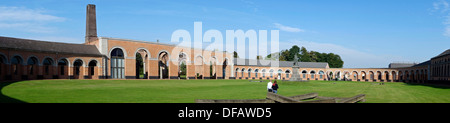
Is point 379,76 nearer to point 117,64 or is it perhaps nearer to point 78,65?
point 117,64

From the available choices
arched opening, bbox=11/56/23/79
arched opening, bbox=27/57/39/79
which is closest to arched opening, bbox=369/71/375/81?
arched opening, bbox=27/57/39/79

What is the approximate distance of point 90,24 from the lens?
163 ft

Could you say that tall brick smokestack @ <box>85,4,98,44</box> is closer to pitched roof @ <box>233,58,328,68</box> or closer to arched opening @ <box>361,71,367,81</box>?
pitched roof @ <box>233,58,328,68</box>

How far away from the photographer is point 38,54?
36000mm

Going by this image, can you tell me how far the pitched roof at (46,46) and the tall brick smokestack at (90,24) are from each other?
6948mm

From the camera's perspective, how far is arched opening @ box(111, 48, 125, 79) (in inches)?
1747

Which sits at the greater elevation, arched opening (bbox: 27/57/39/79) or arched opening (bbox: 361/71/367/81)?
arched opening (bbox: 27/57/39/79)

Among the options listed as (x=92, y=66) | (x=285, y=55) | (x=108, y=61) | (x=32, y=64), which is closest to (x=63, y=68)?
(x=32, y=64)

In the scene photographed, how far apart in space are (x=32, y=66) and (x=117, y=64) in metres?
11.3

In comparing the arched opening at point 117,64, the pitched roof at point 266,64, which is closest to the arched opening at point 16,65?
the arched opening at point 117,64

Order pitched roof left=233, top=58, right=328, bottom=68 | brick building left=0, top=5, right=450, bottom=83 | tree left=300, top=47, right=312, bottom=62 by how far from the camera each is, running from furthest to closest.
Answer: tree left=300, top=47, right=312, bottom=62 < pitched roof left=233, top=58, right=328, bottom=68 < brick building left=0, top=5, right=450, bottom=83

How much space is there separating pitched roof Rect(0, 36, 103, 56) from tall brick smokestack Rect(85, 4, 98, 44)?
22.8 feet

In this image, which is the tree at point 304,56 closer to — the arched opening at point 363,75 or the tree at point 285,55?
the tree at point 285,55

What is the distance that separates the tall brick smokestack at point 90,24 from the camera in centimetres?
4944
